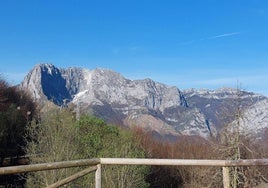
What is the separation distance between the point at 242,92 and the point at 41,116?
1369 centimetres

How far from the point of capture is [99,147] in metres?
28.2

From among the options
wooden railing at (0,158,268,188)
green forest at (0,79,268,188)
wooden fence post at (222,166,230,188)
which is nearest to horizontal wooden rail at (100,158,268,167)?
wooden railing at (0,158,268,188)

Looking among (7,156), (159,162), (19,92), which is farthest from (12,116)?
(159,162)

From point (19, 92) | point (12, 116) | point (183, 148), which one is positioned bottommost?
point (183, 148)

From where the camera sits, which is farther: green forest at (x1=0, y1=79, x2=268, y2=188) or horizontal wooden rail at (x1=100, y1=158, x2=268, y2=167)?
green forest at (x1=0, y1=79, x2=268, y2=188)

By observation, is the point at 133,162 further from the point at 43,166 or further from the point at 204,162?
the point at 43,166

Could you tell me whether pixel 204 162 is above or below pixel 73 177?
above

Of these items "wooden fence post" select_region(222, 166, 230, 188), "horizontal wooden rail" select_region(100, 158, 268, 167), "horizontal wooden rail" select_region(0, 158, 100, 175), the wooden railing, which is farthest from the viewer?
"wooden fence post" select_region(222, 166, 230, 188)

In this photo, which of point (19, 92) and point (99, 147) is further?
point (19, 92)

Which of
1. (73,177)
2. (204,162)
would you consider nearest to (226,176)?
(204,162)

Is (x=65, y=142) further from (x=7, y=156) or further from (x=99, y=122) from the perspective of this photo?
(x=7, y=156)

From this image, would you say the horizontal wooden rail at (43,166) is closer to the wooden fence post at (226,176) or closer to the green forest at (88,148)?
the wooden fence post at (226,176)

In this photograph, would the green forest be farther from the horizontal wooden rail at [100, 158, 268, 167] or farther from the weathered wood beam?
the horizontal wooden rail at [100, 158, 268, 167]

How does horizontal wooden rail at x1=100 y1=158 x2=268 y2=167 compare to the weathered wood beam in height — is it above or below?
above
